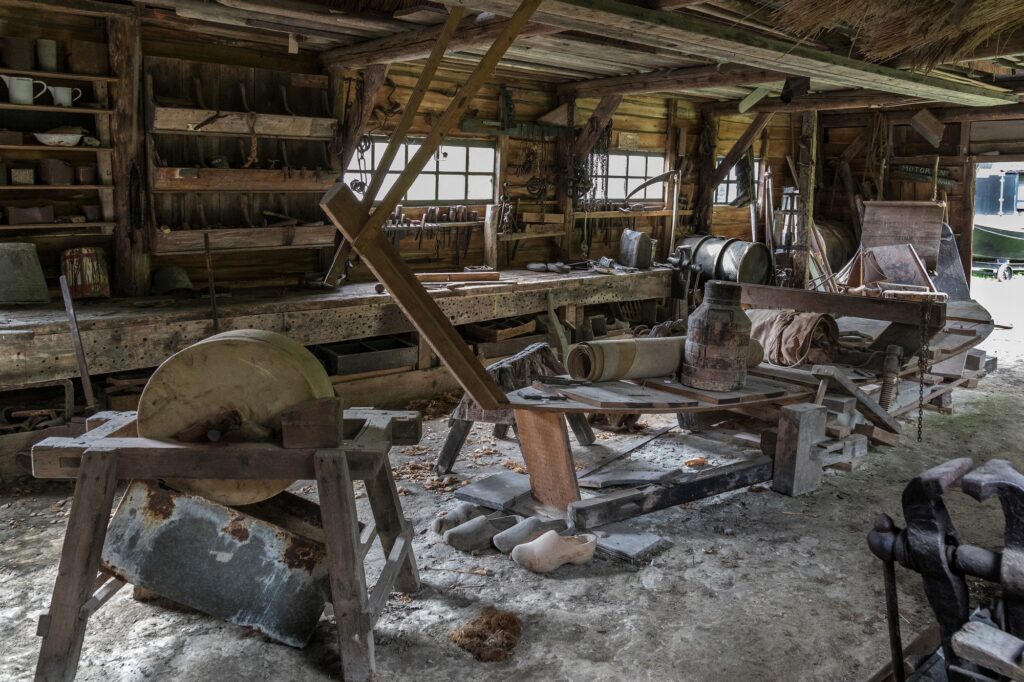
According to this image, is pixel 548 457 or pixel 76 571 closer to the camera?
pixel 76 571

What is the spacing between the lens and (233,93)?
690cm

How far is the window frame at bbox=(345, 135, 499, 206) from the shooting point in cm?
812

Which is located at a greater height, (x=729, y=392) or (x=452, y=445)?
(x=729, y=392)

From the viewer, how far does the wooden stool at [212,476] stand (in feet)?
10.5

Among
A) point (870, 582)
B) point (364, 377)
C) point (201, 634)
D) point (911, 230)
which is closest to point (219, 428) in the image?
point (201, 634)

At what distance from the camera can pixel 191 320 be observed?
6.07 m

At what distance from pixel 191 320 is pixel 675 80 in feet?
17.6

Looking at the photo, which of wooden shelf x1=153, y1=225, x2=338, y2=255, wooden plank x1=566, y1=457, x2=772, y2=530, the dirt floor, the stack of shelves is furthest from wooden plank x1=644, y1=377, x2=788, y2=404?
the stack of shelves

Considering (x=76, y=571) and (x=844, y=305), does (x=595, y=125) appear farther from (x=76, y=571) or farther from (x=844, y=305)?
(x=76, y=571)

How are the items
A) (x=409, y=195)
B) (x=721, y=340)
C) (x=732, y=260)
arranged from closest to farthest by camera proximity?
1. (x=721, y=340)
2. (x=409, y=195)
3. (x=732, y=260)

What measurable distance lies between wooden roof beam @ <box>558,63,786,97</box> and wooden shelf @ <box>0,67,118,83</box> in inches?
202

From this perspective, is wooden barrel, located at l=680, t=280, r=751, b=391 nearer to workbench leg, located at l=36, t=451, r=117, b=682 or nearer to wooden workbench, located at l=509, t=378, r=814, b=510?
wooden workbench, located at l=509, t=378, r=814, b=510

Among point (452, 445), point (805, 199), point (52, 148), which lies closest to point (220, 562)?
point (452, 445)

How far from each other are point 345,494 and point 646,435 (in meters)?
3.88
